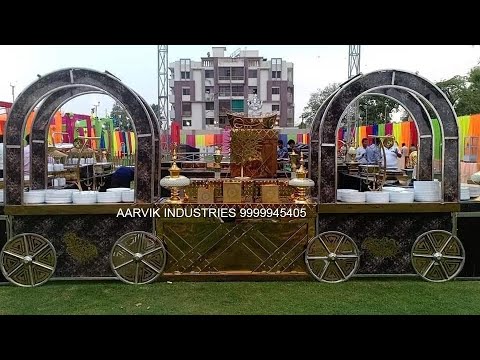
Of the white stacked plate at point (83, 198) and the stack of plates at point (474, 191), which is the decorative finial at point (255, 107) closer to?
the white stacked plate at point (83, 198)

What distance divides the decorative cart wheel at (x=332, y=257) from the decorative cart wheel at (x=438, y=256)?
67 centimetres

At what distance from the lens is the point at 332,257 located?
4738 mm

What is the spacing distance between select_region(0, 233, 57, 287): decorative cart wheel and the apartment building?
79.7 feet

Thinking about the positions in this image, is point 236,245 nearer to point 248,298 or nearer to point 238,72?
point 248,298

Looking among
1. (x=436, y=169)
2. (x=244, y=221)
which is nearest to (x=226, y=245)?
(x=244, y=221)

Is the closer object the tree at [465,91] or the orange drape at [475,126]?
the orange drape at [475,126]

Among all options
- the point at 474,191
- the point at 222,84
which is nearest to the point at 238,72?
the point at 222,84

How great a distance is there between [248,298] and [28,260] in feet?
7.57

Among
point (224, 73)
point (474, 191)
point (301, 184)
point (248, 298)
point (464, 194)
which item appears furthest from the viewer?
point (224, 73)

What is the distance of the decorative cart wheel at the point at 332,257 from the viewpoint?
4730 millimetres

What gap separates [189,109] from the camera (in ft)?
105

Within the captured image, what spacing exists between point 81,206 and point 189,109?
91.4 ft

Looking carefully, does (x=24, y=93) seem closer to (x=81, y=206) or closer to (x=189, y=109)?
(x=81, y=206)

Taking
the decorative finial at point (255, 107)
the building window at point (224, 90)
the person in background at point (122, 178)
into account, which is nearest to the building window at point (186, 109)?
the building window at point (224, 90)
